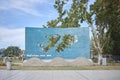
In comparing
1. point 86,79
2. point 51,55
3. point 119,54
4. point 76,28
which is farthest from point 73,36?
point 86,79

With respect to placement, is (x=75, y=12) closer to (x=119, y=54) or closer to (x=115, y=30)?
(x=115, y=30)

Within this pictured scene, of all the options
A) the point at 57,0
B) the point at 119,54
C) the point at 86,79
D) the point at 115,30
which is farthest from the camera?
the point at 119,54

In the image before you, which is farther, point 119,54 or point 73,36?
point 119,54

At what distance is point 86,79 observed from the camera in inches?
731

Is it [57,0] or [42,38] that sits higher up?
[57,0]

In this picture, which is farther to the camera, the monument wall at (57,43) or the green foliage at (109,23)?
the green foliage at (109,23)

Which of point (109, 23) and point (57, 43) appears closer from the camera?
point (57, 43)

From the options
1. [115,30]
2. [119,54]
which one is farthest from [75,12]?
[119,54]

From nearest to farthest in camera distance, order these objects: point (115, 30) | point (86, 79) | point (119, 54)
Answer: point (86, 79)
point (115, 30)
point (119, 54)

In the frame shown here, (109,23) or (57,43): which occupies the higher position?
(109,23)

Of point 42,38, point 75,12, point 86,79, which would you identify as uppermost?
point 75,12

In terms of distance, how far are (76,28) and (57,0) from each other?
6.09m

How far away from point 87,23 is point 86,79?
3300 cm

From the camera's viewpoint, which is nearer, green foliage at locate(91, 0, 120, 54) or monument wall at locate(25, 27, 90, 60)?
monument wall at locate(25, 27, 90, 60)
